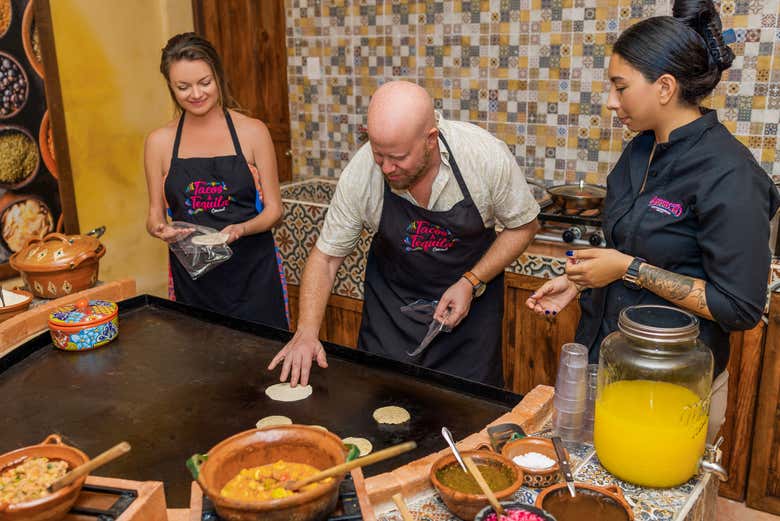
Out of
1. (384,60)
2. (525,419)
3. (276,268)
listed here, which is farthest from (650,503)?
(384,60)

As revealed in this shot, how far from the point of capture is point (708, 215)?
1.80 metres

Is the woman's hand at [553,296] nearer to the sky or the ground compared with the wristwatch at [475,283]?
nearer to the sky

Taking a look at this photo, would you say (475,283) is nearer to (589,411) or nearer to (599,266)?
(599,266)

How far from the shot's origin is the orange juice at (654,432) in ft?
4.92

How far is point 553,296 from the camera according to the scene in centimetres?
214

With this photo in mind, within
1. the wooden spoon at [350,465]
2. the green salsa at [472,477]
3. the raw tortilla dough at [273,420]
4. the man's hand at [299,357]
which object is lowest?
the raw tortilla dough at [273,420]

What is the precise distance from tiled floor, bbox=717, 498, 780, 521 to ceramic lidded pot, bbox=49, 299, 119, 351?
103 inches

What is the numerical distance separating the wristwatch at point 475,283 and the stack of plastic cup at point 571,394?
32.2 inches

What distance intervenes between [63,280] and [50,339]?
333mm

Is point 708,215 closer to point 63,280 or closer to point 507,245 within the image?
point 507,245

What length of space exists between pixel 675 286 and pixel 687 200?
0.74ft

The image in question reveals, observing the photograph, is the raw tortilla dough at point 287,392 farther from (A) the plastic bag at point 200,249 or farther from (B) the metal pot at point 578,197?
(B) the metal pot at point 578,197

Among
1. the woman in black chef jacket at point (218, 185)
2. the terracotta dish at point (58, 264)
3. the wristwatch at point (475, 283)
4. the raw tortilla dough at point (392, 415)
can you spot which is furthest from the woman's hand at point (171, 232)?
the raw tortilla dough at point (392, 415)

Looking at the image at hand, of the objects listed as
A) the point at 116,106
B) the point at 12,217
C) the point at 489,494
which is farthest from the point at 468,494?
the point at 116,106
